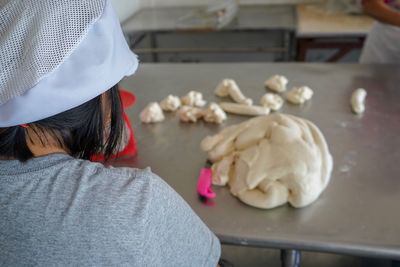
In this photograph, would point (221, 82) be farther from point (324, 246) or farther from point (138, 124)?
point (324, 246)

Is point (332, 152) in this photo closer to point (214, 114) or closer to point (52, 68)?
point (214, 114)

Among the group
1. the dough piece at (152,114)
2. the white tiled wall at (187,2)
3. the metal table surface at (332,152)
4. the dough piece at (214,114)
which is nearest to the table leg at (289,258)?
the metal table surface at (332,152)

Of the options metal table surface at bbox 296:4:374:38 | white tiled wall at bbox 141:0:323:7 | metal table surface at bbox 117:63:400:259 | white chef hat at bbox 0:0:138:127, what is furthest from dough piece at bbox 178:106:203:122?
white tiled wall at bbox 141:0:323:7

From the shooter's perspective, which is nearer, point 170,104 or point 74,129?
point 74,129

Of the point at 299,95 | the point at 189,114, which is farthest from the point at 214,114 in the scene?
the point at 299,95

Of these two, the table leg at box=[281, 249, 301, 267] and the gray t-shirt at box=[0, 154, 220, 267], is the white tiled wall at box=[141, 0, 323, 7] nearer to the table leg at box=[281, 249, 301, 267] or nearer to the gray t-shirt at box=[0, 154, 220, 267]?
the table leg at box=[281, 249, 301, 267]

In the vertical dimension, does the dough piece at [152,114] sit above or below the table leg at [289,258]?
above

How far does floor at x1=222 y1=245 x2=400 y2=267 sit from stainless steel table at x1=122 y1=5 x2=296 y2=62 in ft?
5.01

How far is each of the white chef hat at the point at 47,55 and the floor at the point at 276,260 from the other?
94 cm

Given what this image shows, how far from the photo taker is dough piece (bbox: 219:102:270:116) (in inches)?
49.6

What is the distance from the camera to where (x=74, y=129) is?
22.0 inches

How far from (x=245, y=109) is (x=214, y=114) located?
0.10 m

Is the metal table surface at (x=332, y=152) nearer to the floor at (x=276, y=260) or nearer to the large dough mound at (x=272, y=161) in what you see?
the large dough mound at (x=272, y=161)

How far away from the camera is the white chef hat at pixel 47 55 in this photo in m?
0.46
